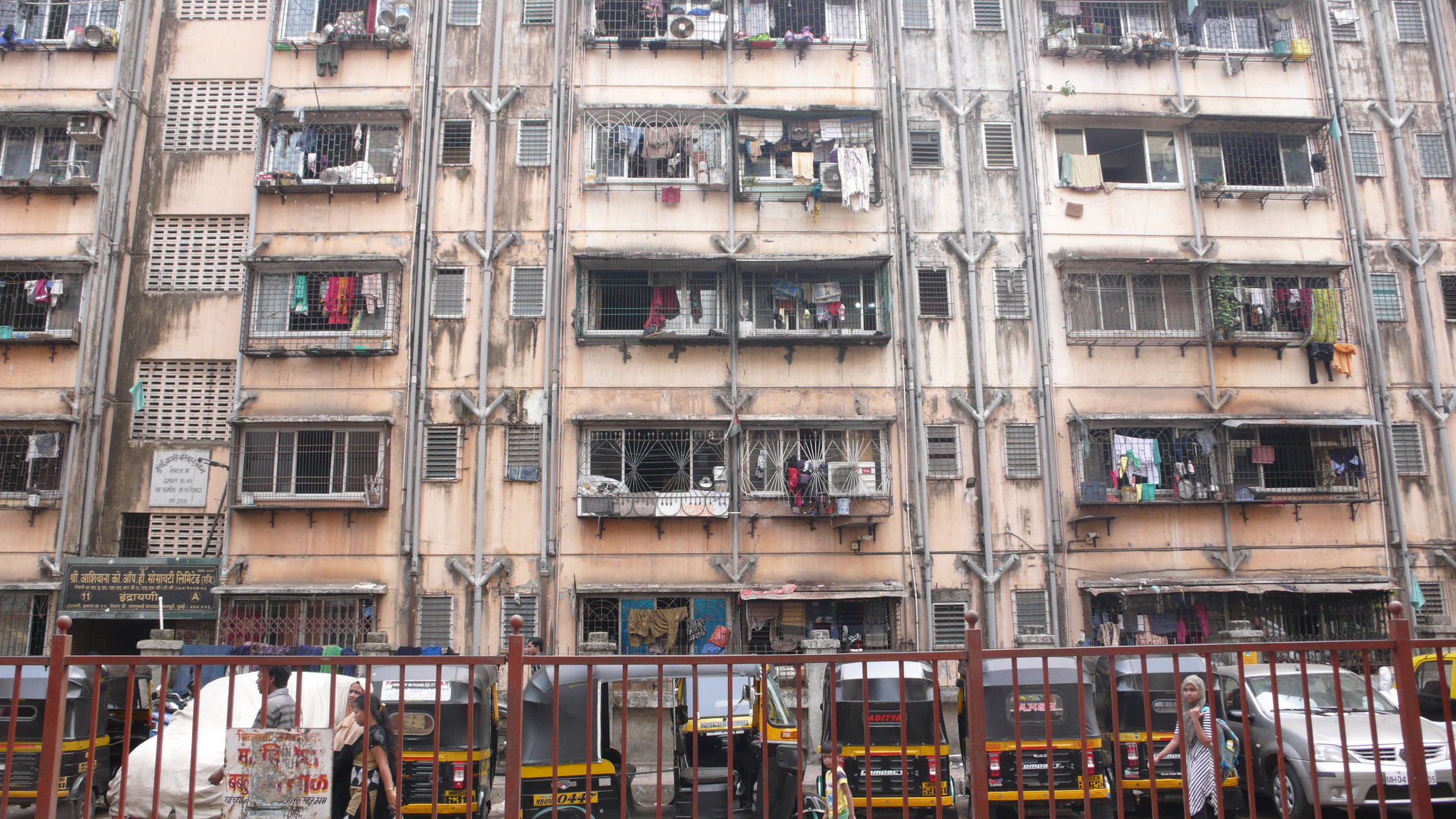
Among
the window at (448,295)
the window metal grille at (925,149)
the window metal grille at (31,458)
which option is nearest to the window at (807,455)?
the window metal grille at (925,149)

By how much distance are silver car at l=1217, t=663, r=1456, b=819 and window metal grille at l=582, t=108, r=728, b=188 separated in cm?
1326

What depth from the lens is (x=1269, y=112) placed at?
19.6 metres

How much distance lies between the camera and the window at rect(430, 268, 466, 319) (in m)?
18.5

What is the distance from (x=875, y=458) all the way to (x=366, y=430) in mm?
9947

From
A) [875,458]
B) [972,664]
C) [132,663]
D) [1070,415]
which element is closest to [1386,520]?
[1070,415]

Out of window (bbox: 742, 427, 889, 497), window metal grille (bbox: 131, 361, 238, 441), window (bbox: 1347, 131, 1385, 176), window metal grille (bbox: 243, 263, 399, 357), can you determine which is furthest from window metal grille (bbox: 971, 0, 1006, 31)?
window metal grille (bbox: 131, 361, 238, 441)

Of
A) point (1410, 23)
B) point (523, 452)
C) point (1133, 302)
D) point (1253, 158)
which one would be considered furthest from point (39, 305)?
point (1410, 23)

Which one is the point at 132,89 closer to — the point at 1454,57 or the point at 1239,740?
the point at 1239,740

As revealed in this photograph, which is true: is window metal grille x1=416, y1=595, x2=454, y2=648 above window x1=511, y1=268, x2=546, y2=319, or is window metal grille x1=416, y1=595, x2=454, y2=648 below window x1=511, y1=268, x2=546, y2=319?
below

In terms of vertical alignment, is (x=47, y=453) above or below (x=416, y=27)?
below

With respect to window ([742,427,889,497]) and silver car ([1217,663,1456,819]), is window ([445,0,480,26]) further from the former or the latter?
silver car ([1217,663,1456,819])

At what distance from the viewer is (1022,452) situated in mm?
18312

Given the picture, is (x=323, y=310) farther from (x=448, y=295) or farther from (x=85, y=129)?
(x=85, y=129)

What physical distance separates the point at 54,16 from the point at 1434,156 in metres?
29.7
